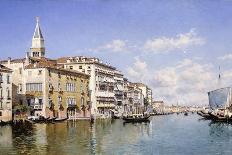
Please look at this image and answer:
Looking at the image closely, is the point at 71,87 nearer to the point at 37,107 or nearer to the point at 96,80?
the point at 37,107

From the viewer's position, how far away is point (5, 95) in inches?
1598

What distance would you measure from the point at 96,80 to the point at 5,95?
20754 mm

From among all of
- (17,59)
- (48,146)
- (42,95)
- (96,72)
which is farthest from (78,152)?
(96,72)

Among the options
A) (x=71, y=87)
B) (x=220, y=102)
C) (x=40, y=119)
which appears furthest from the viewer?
(x=220, y=102)

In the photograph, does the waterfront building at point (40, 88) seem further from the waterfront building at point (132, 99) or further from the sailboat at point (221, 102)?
the waterfront building at point (132, 99)

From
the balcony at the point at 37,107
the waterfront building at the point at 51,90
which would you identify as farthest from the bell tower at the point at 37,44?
the balcony at the point at 37,107

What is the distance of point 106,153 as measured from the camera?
66.7 ft

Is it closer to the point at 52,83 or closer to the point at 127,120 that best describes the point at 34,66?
the point at 52,83

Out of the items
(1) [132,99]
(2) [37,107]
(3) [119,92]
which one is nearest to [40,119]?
(2) [37,107]

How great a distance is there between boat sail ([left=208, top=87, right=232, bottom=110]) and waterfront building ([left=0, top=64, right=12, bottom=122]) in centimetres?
2739

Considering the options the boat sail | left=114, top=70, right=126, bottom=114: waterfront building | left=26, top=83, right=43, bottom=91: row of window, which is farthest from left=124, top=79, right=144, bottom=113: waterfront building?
left=26, top=83, right=43, bottom=91: row of window

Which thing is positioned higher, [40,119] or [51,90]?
[51,90]

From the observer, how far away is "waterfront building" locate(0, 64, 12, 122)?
131 ft

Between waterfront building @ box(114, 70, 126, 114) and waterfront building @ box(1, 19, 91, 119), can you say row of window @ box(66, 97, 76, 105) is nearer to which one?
waterfront building @ box(1, 19, 91, 119)
